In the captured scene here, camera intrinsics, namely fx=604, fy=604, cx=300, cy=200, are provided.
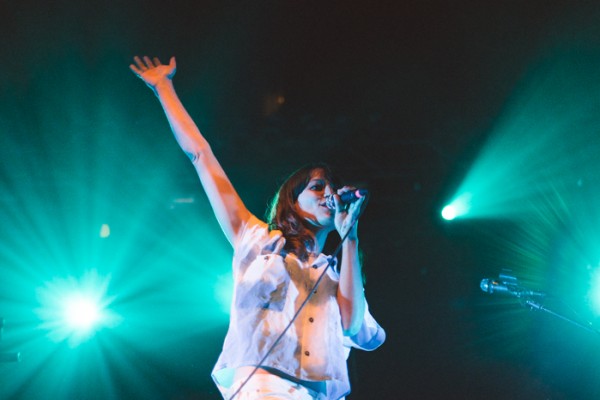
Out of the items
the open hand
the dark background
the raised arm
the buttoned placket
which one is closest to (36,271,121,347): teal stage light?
the dark background

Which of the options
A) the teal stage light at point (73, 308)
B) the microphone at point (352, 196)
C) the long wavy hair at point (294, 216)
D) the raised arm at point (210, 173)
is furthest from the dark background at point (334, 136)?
the microphone at point (352, 196)

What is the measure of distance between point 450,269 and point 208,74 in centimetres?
246

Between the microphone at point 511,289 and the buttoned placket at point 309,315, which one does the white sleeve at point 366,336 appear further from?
the microphone at point 511,289

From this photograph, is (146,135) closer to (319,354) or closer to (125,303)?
(125,303)

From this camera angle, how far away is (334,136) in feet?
16.1

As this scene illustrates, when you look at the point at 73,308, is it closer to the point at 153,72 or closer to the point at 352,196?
the point at 153,72

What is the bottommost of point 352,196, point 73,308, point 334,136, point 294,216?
point 352,196

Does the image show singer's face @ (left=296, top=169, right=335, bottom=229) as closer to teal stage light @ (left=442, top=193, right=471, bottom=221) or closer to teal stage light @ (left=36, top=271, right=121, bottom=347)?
teal stage light @ (left=442, top=193, right=471, bottom=221)

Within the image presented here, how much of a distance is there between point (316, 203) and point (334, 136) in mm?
2857

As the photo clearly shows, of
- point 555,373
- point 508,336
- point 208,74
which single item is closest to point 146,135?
point 208,74

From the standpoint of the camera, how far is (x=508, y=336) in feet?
15.7

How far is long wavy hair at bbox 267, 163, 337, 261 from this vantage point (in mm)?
2045

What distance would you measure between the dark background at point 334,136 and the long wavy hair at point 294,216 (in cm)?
211

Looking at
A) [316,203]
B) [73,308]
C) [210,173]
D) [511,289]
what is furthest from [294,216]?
[73,308]
